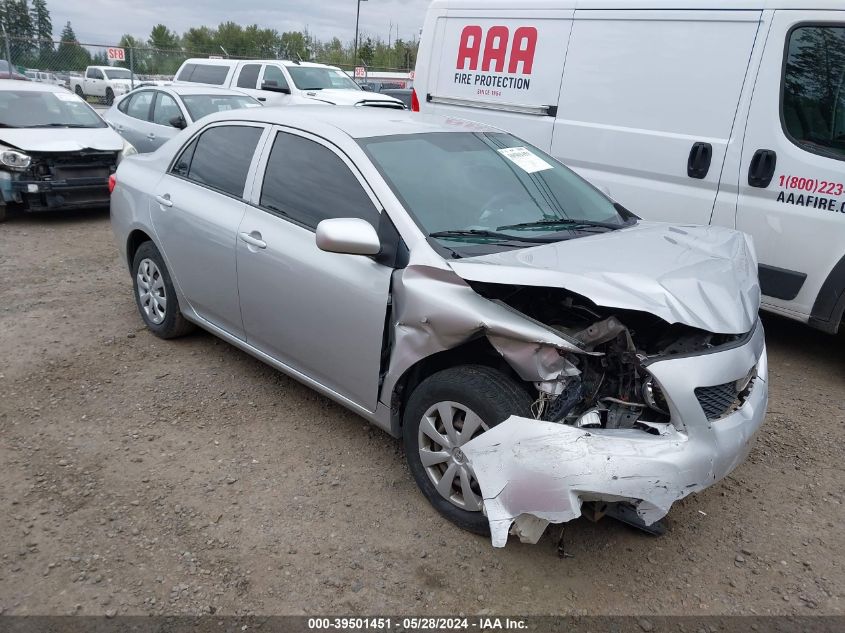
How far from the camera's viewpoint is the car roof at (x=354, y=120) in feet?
11.8

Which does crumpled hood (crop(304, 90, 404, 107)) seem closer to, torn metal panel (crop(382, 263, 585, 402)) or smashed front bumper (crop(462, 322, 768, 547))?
torn metal panel (crop(382, 263, 585, 402))

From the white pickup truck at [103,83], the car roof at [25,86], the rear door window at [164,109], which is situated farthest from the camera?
the white pickup truck at [103,83]

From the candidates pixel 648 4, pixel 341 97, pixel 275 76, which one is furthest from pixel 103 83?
pixel 648 4

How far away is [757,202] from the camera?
4641 mm

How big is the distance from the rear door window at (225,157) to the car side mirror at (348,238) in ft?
3.77

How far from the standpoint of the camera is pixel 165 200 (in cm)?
441

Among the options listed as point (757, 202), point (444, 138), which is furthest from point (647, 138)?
point (444, 138)

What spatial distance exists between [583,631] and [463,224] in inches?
70.4

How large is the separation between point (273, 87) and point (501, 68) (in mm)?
8226

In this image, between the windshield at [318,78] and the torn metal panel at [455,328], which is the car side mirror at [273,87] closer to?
the windshield at [318,78]

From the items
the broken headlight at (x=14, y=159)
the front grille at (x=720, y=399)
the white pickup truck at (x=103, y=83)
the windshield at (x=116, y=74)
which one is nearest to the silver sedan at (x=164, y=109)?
the broken headlight at (x=14, y=159)

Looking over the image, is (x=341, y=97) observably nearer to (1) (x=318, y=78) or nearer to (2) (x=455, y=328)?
(1) (x=318, y=78)

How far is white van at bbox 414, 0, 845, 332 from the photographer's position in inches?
171

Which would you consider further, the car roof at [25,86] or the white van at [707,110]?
the car roof at [25,86]
